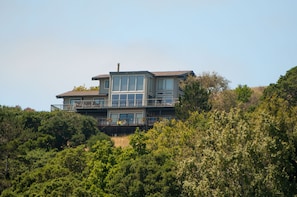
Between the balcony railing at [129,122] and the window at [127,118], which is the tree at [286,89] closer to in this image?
the balcony railing at [129,122]

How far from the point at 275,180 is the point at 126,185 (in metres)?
11.0

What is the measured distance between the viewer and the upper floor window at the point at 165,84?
79750 mm

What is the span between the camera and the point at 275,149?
126 ft

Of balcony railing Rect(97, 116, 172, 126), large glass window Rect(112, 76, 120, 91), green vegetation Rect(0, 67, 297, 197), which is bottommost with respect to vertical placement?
green vegetation Rect(0, 67, 297, 197)

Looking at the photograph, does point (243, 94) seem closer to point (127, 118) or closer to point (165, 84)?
point (165, 84)

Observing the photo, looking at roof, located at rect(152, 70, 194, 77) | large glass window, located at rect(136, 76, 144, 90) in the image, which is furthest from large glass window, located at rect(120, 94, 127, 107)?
roof, located at rect(152, 70, 194, 77)

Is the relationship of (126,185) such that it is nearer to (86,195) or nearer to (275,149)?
(86,195)

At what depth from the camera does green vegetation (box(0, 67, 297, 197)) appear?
38.1 metres

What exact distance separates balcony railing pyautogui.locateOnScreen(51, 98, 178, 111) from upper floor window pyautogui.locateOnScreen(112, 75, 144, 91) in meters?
1.59

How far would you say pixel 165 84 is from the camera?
80.2 metres

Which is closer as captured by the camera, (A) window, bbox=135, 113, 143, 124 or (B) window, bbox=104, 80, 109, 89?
(A) window, bbox=135, 113, 143, 124

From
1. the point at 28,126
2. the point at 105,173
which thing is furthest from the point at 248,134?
the point at 28,126

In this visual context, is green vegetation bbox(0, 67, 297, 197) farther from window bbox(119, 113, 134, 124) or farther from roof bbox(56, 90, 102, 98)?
roof bbox(56, 90, 102, 98)

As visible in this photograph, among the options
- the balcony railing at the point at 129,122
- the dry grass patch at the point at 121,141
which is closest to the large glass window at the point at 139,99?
the balcony railing at the point at 129,122
